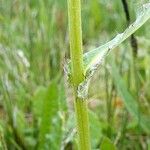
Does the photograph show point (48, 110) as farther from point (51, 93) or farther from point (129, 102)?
point (129, 102)

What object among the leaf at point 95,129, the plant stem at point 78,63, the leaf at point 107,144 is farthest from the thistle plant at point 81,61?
the leaf at point 95,129

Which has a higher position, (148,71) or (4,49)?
(4,49)

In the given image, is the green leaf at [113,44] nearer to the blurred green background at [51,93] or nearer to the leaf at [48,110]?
the blurred green background at [51,93]

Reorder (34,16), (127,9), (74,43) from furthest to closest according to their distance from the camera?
1. (34,16)
2. (127,9)
3. (74,43)

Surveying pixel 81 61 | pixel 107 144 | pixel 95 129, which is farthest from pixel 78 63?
pixel 95 129

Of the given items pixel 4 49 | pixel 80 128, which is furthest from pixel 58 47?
pixel 80 128

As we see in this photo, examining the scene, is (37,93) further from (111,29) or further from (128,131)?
(111,29)

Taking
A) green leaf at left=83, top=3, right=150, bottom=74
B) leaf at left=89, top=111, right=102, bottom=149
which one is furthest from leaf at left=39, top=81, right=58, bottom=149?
green leaf at left=83, top=3, right=150, bottom=74

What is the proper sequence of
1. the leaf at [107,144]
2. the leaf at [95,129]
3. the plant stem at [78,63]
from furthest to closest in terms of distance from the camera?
the leaf at [95,129]
the leaf at [107,144]
the plant stem at [78,63]
